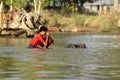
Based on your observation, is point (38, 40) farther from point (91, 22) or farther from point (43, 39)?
point (91, 22)

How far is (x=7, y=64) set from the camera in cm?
1559

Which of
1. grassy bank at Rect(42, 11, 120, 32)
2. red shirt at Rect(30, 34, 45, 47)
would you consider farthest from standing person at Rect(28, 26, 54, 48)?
grassy bank at Rect(42, 11, 120, 32)

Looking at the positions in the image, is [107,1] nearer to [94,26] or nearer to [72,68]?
[94,26]

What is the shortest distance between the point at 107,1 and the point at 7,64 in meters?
88.0

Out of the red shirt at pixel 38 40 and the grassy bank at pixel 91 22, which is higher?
the red shirt at pixel 38 40

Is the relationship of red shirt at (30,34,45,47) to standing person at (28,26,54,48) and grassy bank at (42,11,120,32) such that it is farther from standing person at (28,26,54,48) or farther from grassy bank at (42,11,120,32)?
grassy bank at (42,11,120,32)

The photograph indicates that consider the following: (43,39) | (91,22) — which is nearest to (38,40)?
(43,39)

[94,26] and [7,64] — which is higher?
[7,64]

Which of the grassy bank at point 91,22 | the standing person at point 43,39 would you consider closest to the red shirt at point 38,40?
the standing person at point 43,39

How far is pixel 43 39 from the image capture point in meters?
23.4

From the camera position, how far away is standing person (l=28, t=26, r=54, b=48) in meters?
23.1

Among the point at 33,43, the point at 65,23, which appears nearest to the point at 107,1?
the point at 65,23

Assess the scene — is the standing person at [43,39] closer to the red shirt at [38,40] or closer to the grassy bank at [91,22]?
the red shirt at [38,40]

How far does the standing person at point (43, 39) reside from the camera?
23.1 metres
